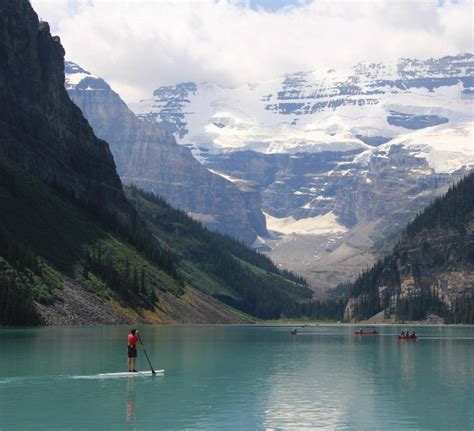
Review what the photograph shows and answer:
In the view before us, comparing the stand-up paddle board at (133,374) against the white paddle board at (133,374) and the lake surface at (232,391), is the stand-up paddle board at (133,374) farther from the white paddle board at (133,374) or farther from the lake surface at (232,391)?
the lake surface at (232,391)

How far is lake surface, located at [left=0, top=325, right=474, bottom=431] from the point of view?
7406 centimetres

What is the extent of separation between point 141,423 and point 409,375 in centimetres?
4760

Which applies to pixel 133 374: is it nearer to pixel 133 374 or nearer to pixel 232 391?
pixel 133 374

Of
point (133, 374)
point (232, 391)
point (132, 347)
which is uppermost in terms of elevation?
point (132, 347)

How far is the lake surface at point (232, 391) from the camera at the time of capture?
243 ft

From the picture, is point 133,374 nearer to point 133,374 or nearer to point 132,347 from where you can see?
point 133,374

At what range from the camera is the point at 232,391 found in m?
92.9

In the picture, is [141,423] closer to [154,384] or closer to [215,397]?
[215,397]

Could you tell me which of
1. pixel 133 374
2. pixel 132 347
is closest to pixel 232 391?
pixel 133 374

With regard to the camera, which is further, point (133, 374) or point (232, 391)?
point (133, 374)

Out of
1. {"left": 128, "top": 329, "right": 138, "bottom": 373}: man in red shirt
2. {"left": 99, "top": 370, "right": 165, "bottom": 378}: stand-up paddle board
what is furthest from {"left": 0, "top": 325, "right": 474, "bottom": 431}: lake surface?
{"left": 128, "top": 329, "right": 138, "bottom": 373}: man in red shirt

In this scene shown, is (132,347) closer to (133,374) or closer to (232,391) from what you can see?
(133,374)

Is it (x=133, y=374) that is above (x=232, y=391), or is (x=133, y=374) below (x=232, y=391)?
above

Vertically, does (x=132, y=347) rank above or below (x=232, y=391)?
above
